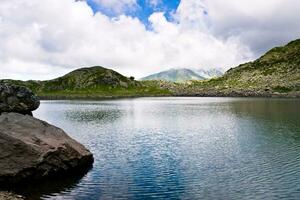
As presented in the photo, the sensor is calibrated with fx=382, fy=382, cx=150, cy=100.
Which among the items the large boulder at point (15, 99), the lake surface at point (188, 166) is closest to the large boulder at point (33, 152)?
the lake surface at point (188, 166)

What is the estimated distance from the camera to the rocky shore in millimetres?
43531

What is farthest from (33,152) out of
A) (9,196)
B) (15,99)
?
(15,99)

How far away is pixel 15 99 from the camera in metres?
57.5

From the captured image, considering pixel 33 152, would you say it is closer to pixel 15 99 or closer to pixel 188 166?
pixel 15 99

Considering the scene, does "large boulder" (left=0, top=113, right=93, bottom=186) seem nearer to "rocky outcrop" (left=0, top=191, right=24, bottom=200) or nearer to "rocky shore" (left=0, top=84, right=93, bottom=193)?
"rocky shore" (left=0, top=84, right=93, bottom=193)

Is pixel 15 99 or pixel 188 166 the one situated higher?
pixel 15 99

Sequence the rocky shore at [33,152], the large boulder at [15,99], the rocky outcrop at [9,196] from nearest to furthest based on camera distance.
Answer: the rocky outcrop at [9,196] < the rocky shore at [33,152] < the large boulder at [15,99]

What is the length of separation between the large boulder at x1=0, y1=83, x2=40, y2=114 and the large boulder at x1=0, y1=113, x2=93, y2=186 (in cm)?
486

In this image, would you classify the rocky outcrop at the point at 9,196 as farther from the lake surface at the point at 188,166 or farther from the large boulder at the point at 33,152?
the large boulder at the point at 33,152

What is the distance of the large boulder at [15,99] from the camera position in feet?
186

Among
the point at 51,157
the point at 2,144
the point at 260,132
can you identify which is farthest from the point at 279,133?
the point at 2,144

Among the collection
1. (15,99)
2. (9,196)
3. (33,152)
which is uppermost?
(15,99)

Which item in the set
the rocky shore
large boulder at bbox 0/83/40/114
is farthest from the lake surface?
large boulder at bbox 0/83/40/114

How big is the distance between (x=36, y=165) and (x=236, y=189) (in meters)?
22.7
